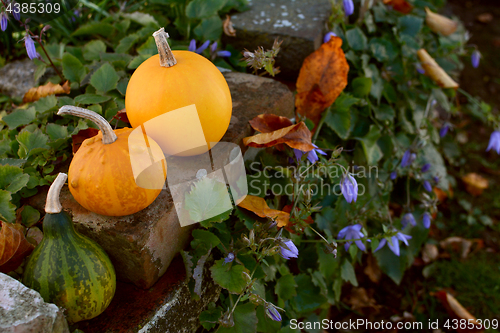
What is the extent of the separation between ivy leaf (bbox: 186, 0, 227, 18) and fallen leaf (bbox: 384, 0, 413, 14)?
1518 mm

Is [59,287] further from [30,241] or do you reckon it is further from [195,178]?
[195,178]

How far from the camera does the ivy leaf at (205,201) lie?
3.80 ft

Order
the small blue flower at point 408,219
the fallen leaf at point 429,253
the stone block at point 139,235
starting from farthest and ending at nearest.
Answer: the fallen leaf at point 429,253
the small blue flower at point 408,219
the stone block at point 139,235

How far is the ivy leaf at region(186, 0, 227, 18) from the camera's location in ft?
6.64

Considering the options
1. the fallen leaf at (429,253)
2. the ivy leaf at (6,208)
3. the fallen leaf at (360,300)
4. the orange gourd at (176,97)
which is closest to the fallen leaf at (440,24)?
the fallen leaf at (429,253)

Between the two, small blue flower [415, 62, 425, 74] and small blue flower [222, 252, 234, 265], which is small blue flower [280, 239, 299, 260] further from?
small blue flower [415, 62, 425, 74]

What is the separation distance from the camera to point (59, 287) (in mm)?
1045

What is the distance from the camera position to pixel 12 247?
3.67 ft

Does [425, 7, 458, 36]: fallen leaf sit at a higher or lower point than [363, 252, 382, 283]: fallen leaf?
higher

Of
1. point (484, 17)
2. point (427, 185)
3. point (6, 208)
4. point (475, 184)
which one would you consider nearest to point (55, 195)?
point (6, 208)

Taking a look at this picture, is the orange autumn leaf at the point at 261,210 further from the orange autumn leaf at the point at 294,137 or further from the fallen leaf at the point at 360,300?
the fallen leaf at the point at 360,300

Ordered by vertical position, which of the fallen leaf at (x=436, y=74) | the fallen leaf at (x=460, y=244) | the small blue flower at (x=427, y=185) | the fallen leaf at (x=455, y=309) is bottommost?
the fallen leaf at (x=460, y=244)

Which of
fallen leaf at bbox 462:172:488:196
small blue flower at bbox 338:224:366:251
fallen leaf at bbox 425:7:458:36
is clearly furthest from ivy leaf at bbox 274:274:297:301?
fallen leaf at bbox 425:7:458:36

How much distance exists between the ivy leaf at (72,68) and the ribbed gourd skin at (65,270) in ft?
3.16
